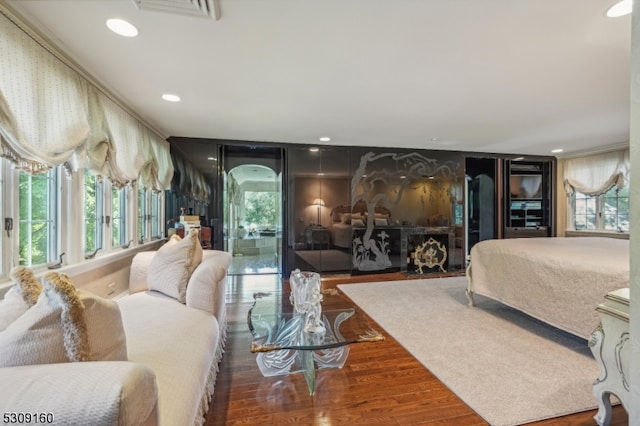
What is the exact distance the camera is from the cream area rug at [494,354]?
1.80 m

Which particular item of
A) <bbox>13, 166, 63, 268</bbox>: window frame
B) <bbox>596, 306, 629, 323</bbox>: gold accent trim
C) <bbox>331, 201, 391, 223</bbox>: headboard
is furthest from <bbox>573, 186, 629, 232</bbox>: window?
<bbox>13, 166, 63, 268</bbox>: window frame

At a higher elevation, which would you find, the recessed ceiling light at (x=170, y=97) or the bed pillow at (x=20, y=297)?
the recessed ceiling light at (x=170, y=97)

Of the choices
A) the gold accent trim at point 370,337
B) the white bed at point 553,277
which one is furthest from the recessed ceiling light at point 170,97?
the white bed at point 553,277

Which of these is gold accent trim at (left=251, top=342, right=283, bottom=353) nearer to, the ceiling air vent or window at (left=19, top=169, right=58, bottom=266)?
window at (left=19, top=169, right=58, bottom=266)

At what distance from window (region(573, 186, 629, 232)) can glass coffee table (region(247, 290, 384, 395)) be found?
602cm

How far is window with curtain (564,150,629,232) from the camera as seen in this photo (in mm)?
5270

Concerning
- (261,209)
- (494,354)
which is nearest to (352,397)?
(494,354)

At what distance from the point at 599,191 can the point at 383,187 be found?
13.2 ft

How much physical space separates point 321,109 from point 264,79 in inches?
35.8

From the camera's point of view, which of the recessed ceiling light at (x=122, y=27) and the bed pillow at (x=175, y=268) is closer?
the recessed ceiling light at (x=122, y=27)

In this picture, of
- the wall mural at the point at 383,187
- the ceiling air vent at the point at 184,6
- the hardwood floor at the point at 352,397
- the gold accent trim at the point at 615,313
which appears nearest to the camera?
the gold accent trim at the point at 615,313

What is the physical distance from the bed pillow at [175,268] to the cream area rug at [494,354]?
1.86 meters

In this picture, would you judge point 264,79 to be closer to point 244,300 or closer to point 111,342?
point 111,342

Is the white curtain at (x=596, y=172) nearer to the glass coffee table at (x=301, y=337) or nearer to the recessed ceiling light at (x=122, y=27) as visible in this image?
the glass coffee table at (x=301, y=337)
